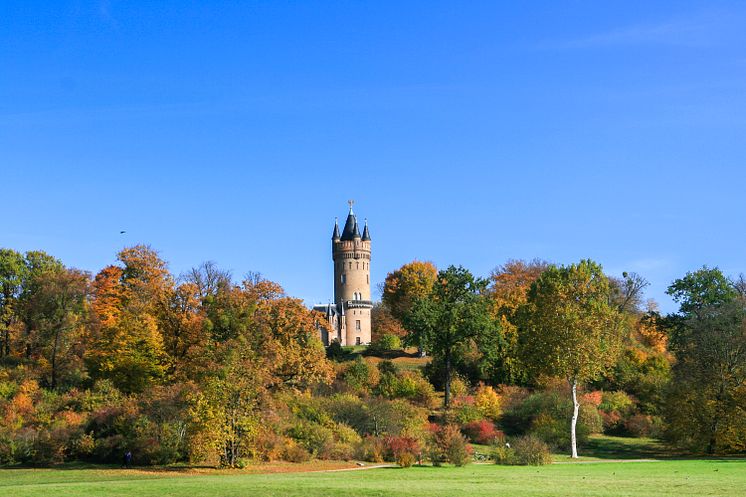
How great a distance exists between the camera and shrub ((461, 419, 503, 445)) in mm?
50281

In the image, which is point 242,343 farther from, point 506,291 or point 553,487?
point 506,291

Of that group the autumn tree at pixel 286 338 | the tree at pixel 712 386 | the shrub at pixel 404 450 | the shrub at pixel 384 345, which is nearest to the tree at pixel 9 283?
the autumn tree at pixel 286 338

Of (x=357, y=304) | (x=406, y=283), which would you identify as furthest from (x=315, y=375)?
(x=357, y=304)

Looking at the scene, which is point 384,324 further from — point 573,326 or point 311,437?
point 311,437

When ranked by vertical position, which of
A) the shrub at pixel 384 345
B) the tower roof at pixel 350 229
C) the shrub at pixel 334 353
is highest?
the tower roof at pixel 350 229

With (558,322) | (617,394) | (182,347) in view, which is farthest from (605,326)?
(182,347)

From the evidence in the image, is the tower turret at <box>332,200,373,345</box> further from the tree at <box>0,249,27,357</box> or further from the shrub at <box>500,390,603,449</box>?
the shrub at <box>500,390,603,449</box>

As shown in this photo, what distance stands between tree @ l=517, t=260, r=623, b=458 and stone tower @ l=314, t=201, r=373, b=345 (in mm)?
68673

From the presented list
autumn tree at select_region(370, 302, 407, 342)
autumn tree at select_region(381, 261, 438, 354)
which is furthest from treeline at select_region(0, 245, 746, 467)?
autumn tree at select_region(370, 302, 407, 342)

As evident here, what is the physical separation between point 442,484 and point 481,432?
26.0 m

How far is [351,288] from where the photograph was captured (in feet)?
377

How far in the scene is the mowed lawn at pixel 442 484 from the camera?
22.6 metres

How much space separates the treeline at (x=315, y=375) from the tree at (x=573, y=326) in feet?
0.25

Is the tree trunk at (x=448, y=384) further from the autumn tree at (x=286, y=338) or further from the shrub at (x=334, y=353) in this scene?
the shrub at (x=334, y=353)
